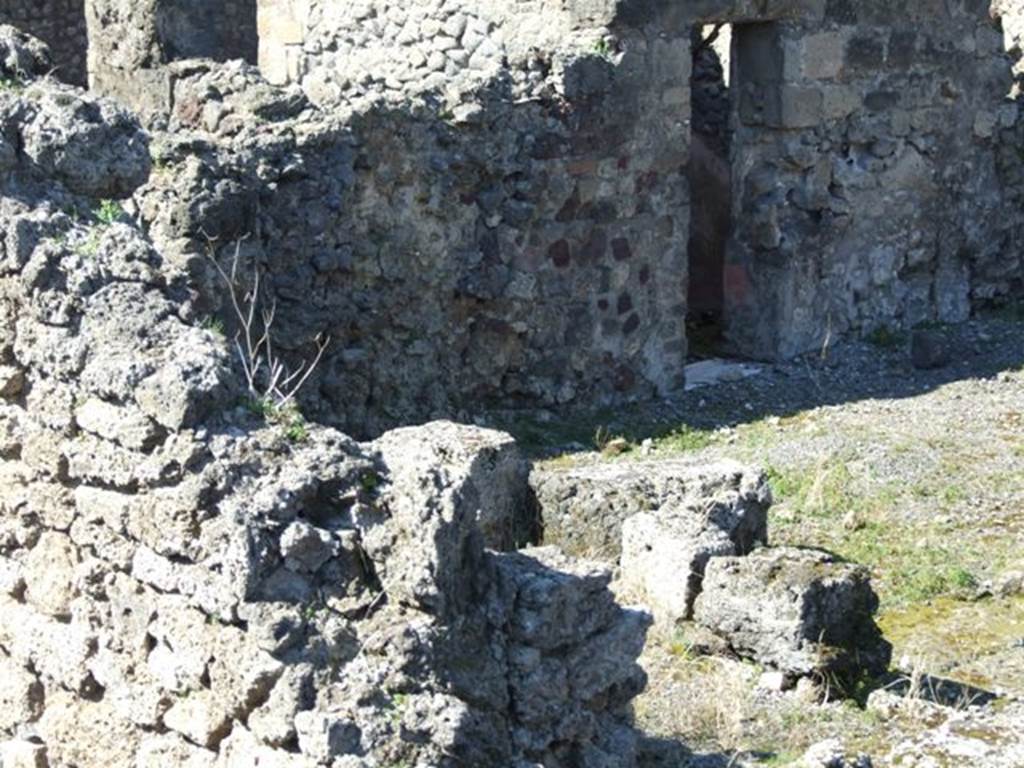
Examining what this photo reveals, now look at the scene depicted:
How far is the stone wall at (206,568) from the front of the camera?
15.2ft

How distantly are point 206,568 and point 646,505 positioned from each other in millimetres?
3327

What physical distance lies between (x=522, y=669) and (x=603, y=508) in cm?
310

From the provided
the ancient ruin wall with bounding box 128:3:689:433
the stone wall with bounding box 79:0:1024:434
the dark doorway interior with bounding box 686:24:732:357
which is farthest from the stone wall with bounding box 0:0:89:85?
the ancient ruin wall with bounding box 128:3:689:433

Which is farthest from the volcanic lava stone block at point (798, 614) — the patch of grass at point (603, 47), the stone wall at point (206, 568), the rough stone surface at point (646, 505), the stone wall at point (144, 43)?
the stone wall at point (144, 43)

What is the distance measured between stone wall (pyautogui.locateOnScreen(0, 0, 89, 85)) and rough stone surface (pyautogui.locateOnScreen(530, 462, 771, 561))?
381 inches

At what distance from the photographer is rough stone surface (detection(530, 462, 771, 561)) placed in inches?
297

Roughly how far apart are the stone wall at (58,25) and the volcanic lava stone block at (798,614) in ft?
35.6

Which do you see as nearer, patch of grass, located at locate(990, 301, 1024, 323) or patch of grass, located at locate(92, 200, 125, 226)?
patch of grass, located at locate(92, 200, 125, 226)

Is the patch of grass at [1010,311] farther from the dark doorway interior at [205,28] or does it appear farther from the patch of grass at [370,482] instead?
the patch of grass at [370,482]

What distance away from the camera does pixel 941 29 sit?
12281 mm

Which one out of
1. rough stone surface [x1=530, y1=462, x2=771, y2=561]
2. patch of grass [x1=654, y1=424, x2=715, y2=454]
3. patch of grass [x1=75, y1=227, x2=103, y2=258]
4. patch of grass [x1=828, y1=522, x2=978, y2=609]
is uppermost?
patch of grass [x1=75, y1=227, x2=103, y2=258]

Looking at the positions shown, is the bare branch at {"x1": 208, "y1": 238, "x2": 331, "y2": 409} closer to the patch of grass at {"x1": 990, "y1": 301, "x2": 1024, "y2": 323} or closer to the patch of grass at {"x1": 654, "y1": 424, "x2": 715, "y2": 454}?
the patch of grass at {"x1": 654, "y1": 424, "x2": 715, "y2": 454}

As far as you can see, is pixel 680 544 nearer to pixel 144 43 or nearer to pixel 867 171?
pixel 144 43

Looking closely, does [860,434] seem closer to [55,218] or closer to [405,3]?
[405,3]
